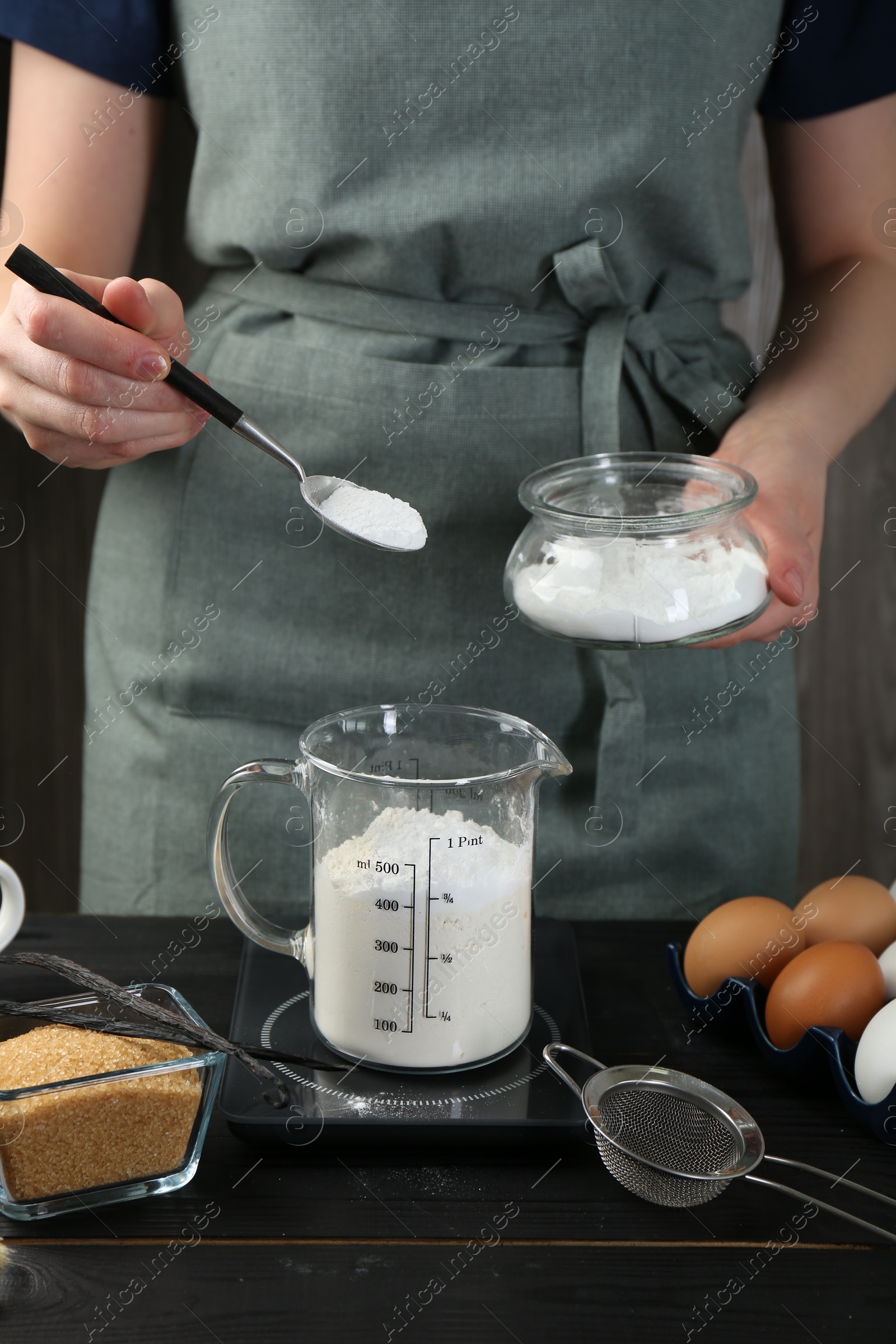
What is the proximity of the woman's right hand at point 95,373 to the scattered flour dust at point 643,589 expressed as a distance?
256 millimetres

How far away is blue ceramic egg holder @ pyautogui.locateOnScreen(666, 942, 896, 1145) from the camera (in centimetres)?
57

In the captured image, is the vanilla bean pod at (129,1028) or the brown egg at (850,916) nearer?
the vanilla bean pod at (129,1028)

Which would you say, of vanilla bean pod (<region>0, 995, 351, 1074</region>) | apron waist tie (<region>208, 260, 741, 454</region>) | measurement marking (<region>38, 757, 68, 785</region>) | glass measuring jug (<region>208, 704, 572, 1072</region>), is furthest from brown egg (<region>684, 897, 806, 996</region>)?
measurement marking (<region>38, 757, 68, 785</region>)

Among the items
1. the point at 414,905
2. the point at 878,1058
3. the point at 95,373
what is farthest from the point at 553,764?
the point at 95,373

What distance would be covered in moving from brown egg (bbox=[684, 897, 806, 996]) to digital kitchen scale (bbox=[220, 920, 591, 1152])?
0.08 metres

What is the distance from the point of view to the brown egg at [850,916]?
688 millimetres

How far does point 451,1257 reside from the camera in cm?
50

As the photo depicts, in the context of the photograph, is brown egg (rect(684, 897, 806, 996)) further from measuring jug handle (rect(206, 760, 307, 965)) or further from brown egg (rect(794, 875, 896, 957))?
measuring jug handle (rect(206, 760, 307, 965))

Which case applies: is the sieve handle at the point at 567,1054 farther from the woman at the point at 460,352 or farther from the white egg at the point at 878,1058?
the woman at the point at 460,352

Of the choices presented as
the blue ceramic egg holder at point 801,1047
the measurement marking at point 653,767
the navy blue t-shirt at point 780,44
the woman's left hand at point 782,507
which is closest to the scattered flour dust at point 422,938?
the blue ceramic egg holder at point 801,1047

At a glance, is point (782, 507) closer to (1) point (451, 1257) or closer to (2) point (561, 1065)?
(2) point (561, 1065)

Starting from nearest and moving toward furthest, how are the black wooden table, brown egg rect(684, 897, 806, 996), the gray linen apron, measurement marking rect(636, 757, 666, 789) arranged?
the black wooden table, brown egg rect(684, 897, 806, 996), the gray linen apron, measurement marking rect(636, 757, 666, 789)

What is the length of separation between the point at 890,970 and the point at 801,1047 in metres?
0.09

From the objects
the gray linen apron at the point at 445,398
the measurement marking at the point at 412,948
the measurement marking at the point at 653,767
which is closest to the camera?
the measurement marking at the point at 412,948
